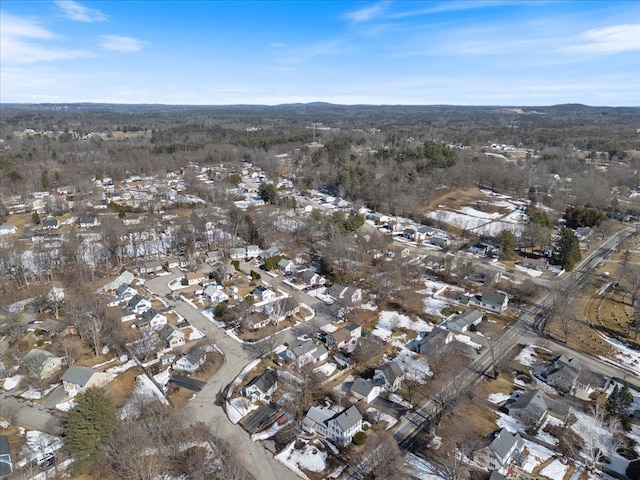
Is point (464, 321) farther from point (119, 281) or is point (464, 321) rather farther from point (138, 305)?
point (119, 281)

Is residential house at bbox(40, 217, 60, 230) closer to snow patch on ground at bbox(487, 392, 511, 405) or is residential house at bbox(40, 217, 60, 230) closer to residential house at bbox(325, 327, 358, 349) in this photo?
residential house at bbox(325, 327, 358, 349)

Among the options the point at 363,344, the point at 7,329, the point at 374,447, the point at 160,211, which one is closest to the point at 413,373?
the point at 363,344

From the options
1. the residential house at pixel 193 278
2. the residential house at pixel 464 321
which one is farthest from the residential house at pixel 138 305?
the residential house at pixel 464 321

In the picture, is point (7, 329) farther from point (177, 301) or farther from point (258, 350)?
point (258, 350)

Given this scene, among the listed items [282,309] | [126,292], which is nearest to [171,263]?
[126,292]

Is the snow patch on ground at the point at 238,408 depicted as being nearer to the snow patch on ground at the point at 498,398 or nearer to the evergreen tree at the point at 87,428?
the evergreen tree at the point at 87,428

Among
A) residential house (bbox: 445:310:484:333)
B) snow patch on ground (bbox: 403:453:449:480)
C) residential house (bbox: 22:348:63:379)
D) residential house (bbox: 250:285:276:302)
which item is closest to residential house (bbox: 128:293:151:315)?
residential house (bbox: 22:348:63:379)
